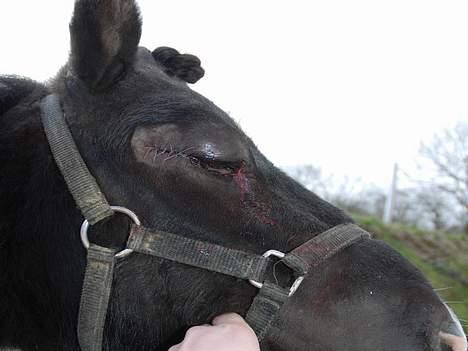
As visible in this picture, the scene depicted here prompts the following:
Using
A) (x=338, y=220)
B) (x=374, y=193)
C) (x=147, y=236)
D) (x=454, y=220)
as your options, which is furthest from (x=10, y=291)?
(x=374, y=193)

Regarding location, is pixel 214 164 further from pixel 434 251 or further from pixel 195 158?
pixel 434 251

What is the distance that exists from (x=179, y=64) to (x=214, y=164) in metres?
1.46

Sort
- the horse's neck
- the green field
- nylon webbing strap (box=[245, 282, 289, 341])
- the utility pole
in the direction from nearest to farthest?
nylon webbing strap (box=[245, 282, 289, 341])
the horse's neck
the green field
the utility pole

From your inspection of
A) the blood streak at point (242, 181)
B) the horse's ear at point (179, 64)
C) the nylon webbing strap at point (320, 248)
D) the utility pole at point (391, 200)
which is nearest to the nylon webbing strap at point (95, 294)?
the blood streak at point (242, 181)

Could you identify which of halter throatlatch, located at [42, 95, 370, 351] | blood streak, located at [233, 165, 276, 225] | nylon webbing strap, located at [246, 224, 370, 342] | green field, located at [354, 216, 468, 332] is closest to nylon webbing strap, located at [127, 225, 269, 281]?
halter throatlatch, located at [42, 95, 370, 351]

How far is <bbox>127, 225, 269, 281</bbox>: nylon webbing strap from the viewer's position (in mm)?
2846

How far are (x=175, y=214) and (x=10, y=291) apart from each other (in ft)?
4.06

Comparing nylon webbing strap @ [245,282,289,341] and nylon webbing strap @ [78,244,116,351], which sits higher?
nylon webbing strap @ [245,282,289,341]

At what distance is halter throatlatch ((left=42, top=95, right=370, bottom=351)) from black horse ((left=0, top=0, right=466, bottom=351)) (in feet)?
0.18

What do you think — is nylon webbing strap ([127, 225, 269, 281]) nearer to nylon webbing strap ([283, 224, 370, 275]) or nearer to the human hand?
nylon webbing strap ([283, 224, 370, 275])

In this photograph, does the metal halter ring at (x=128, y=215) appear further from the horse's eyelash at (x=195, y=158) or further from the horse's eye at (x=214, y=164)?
the horse's eye at (x=214, y=164)

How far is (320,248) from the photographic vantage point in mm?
2891

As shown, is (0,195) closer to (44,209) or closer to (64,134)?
(44,209)

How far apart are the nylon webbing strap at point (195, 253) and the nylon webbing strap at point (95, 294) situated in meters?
0.18
